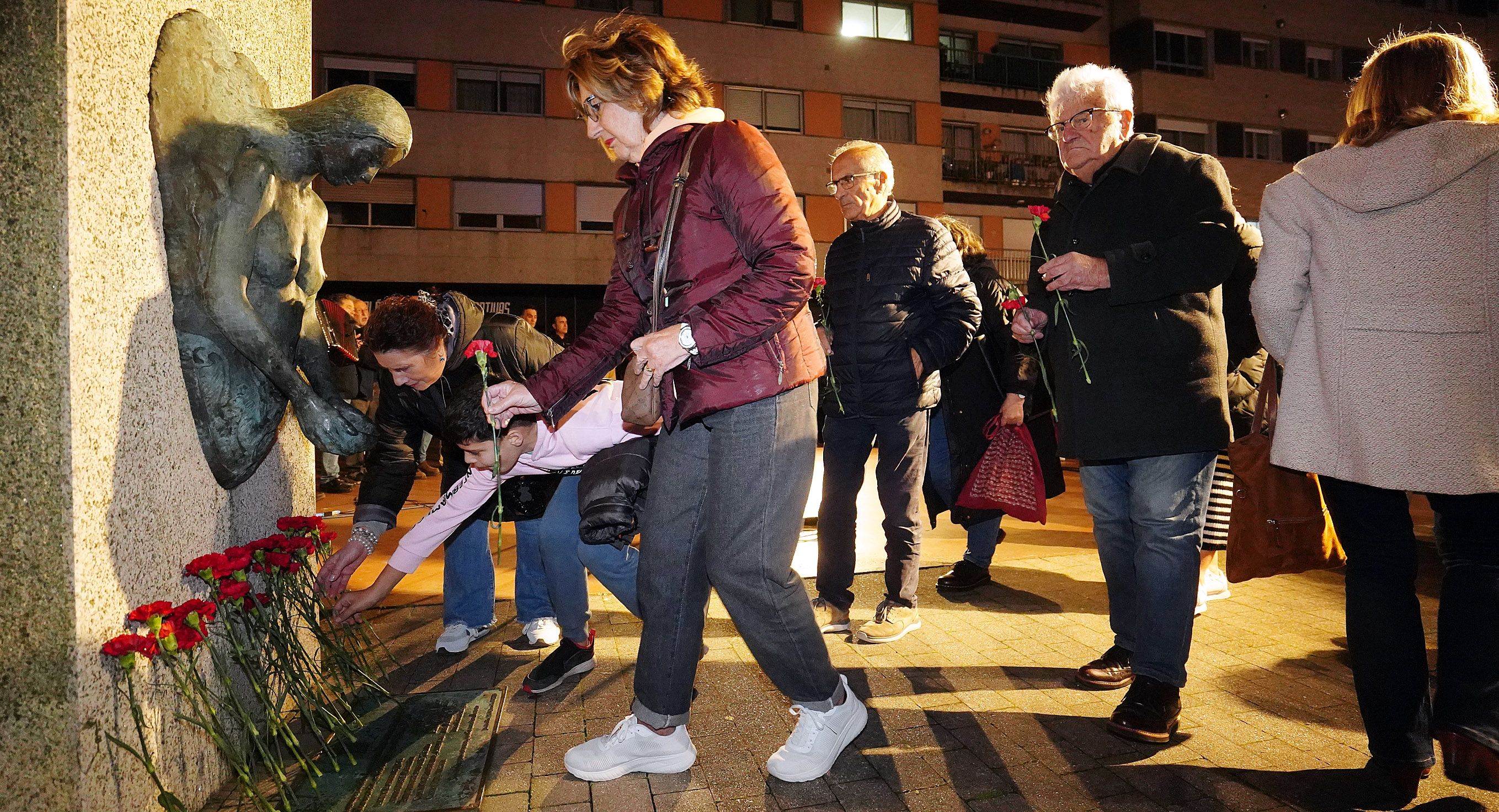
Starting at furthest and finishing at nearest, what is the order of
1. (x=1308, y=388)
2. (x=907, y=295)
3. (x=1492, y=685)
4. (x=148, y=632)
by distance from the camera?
(x=907, y=295) < (x=1308, y=388) < (x=1492, y=685) < (x=148, y=632)

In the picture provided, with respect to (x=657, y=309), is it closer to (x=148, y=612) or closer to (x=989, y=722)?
(x=148, y=612)

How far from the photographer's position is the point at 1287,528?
111 inches

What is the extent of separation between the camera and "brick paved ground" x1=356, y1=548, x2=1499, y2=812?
249 cm

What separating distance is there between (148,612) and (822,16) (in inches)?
975

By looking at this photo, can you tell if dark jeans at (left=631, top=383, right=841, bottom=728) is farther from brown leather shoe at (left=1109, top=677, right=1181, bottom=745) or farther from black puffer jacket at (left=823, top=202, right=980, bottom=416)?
black puffer jacket at (left=823, top=202, right=980, bottom=416)

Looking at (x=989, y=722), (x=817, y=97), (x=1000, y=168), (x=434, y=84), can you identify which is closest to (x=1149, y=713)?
(x=989, y=722)

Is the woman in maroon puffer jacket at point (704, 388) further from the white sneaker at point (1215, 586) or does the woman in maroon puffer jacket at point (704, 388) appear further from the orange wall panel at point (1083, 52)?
the orange wall panel at point (1083, 52)

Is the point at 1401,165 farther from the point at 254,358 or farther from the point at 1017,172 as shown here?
the point at 1017,172

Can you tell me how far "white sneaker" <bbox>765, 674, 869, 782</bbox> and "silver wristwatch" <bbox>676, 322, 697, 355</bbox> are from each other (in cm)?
109

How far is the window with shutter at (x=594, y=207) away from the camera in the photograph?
21844 millimetres

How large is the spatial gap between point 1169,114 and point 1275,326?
29.4 m

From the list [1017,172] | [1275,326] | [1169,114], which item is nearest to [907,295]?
[1275,326]

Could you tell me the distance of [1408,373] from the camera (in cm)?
241

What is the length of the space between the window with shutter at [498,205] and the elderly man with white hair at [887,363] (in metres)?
18.4
